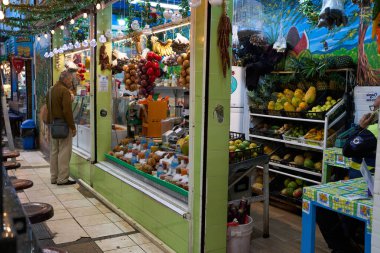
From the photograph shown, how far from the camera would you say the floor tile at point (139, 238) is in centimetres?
448

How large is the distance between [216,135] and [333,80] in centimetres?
251

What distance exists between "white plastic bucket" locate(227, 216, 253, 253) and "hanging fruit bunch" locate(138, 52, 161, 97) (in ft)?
7.69

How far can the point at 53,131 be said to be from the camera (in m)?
6.77

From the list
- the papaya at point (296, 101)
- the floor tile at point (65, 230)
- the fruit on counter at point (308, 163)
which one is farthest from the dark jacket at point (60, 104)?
the fruit on counter at point (308, 163)

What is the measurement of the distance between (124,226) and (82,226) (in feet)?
1.71

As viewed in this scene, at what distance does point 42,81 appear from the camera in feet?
34.4

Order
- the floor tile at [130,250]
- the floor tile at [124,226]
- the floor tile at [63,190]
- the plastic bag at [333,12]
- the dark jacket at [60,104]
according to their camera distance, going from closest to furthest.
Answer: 1. the plastic bag at [333,12]
2. the floor tile at [130,250]
3. the floor tile at [124,226]
4. the floor tile at [63,190]
5. the dark jacket at [60,104]

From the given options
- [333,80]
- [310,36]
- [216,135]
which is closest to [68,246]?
[216,135]

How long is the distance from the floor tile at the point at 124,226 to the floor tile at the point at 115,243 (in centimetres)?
24

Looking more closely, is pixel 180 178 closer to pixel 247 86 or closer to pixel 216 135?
pixel 216 135

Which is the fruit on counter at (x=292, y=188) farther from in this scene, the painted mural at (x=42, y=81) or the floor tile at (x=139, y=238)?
the painted mural at (x=42, y=81)

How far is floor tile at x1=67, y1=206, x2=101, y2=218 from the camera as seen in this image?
5418 mm

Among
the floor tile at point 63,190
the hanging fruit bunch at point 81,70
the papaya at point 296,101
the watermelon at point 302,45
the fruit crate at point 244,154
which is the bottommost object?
the floor tile at point 63,190

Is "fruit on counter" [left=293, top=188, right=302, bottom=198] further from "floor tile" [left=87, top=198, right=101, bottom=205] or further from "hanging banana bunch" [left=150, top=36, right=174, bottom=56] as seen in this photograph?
"floor tile" [left=87, top=198, right=101, bottom=205]
